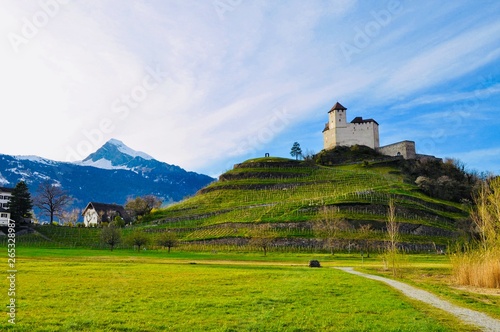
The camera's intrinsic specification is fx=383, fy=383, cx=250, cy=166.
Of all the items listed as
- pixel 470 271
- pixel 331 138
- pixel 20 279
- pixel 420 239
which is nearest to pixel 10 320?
pixel 20 279

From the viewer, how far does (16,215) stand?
9106 centimetres

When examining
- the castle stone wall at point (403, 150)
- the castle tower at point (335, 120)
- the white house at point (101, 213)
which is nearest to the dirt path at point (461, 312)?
the white house at point (101, 213)

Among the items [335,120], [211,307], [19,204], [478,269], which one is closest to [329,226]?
[478,269]

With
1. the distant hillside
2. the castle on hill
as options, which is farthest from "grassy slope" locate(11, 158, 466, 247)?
the castle on hill

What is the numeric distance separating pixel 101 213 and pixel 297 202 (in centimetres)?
6707

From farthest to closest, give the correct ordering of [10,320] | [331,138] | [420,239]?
[331,138]
[420,239]
[10,320]

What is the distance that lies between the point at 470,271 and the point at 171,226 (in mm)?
81021

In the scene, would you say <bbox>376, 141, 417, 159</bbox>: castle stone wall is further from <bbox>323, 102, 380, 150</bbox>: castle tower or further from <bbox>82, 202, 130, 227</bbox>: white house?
<bbox>82, 202, 130, 227</bbox>: white house

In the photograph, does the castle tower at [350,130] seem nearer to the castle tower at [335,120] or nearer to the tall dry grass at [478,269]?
the castle tower at [335,120]

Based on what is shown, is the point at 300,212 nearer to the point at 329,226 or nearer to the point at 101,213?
the point at 329,226

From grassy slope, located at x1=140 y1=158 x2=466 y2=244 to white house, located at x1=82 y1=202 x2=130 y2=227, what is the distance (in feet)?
53.7

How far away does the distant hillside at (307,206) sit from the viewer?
82.0m

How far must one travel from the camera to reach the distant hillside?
82000 mm

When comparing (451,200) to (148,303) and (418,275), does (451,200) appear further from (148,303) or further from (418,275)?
(148,303)
